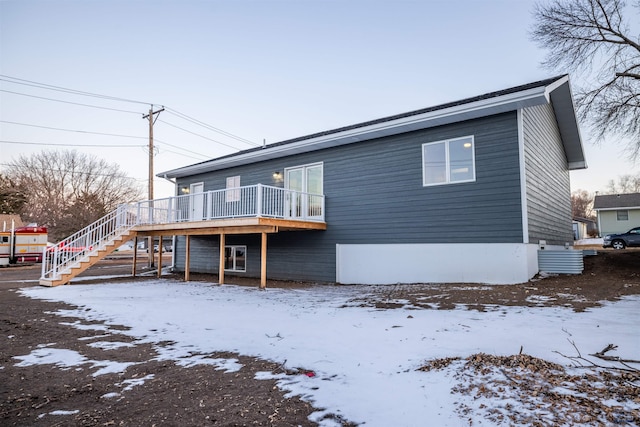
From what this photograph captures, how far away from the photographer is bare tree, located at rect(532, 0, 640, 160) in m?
12.9

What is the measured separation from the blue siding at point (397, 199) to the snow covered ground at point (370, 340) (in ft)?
11.1

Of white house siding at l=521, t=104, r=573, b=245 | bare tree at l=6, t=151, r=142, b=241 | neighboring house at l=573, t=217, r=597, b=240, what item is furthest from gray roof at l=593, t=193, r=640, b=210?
bare tree at l=6, t=151, r=142, b=241

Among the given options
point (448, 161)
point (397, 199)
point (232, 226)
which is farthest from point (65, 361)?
point (448, 161)

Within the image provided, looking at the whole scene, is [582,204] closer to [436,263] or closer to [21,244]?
[436,263]

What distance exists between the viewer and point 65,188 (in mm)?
35219

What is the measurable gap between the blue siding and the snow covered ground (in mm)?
3381

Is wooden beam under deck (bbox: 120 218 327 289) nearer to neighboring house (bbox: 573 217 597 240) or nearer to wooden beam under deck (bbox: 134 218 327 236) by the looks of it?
wooden beam under deck (bbox: 134 218 327 236)

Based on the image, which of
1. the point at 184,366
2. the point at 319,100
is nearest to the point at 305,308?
the point at 184,366

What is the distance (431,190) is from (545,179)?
4.15 m

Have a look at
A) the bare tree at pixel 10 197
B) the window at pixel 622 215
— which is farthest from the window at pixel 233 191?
the window at pixel 622 215

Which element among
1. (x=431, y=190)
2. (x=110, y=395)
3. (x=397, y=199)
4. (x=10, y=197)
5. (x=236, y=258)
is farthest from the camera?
(x=10, y=197)

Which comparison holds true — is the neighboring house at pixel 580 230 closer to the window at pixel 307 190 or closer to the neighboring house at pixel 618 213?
the neighboring house at pixel 618 213

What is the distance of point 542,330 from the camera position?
4176mm

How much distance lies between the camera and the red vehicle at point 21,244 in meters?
21.1
